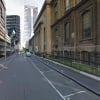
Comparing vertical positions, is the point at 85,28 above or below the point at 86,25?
below

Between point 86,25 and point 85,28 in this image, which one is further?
point 85,28

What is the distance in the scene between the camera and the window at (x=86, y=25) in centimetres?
3472

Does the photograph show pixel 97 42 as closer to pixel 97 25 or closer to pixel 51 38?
pixel 97 25

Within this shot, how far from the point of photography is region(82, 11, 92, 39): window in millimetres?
34719

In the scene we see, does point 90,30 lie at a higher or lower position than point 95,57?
higher

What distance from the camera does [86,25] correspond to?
36.3 metres

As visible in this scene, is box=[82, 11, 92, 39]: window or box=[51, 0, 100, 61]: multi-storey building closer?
box=[51, 0, 100, 61]: multi-storey building

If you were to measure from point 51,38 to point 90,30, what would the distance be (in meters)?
44.8

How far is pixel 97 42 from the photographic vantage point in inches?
1219

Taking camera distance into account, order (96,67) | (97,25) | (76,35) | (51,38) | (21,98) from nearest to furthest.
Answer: (21,98) < (96,67) < (97,25) < (76,35) < (51,38)

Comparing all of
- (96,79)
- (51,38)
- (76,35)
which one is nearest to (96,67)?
(96,79)

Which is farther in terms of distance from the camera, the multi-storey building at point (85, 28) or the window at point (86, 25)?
the window at point (86, 25)

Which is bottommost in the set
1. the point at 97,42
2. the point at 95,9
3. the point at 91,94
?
the point at 91,94

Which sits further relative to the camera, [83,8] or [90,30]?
[83,8]
